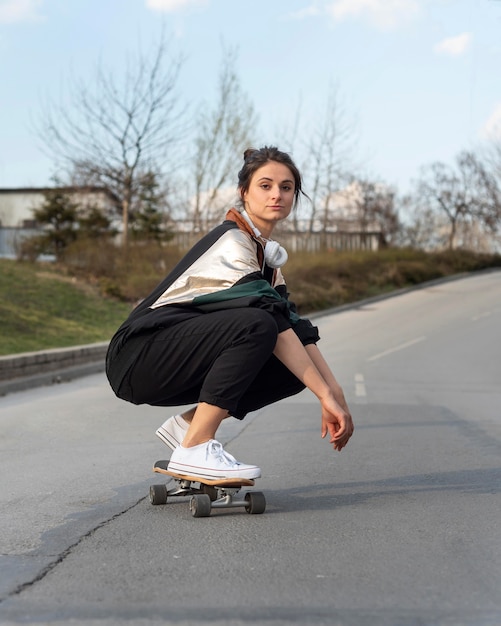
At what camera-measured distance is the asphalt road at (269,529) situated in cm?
281

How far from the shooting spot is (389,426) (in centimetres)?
792

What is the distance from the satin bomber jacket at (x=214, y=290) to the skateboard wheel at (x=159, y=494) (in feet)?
1.75

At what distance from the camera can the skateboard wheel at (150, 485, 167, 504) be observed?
4297 mm

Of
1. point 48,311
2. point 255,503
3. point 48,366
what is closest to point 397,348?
point 48,311

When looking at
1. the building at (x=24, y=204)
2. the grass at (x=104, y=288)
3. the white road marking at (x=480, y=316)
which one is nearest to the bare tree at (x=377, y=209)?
the grass at (x=104, y=288)

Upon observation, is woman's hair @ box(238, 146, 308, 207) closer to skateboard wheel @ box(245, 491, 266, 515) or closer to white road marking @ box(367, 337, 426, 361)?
skateboard wheel @ box(245, 491, 266, 515)

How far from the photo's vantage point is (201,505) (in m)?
4.01

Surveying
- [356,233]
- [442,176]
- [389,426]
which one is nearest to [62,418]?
[389,426]

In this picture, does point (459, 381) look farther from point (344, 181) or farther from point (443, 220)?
point (443, 220)

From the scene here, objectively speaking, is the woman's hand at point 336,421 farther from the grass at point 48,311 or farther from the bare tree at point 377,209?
the bare tree at point 377,209

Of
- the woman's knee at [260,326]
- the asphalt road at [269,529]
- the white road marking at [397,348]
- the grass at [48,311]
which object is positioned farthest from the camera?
the white road marking at [397,348]

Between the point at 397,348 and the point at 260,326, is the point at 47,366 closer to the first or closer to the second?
the point at 397,348

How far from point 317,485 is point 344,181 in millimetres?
36757

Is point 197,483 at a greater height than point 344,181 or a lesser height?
lesser
